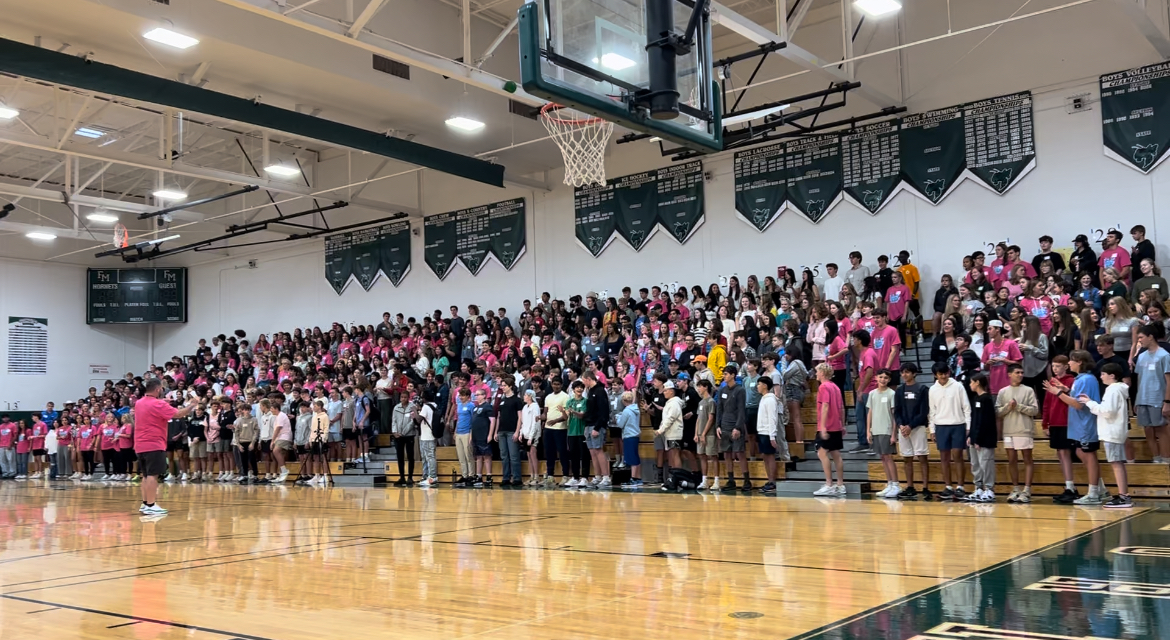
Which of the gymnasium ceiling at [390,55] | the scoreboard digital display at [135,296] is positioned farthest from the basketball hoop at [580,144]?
the scoreboard digital display at [135,296]

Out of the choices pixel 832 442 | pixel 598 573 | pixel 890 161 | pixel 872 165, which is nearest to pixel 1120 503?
pixel 832 442

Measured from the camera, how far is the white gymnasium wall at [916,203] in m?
14.7

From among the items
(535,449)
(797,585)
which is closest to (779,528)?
(797,585)

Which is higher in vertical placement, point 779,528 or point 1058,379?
point 1058,379

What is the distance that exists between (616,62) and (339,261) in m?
19.1

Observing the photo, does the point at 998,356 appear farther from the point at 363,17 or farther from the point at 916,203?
the point at 363,17

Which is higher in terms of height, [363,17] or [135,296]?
[363,17]

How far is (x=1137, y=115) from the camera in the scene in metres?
14.3

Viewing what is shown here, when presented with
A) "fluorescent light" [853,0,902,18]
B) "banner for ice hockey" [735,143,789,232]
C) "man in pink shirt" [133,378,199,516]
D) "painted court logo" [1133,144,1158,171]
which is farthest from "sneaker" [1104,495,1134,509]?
"man in pink shirt" [133,378,199,516]

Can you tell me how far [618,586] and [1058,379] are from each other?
6.93 m

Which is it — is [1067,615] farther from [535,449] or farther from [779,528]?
[535,449]

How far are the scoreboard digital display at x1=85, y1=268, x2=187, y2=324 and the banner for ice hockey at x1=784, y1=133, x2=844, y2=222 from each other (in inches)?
805

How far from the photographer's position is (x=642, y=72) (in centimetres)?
738

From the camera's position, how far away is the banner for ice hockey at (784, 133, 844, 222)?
17125 millimetres
